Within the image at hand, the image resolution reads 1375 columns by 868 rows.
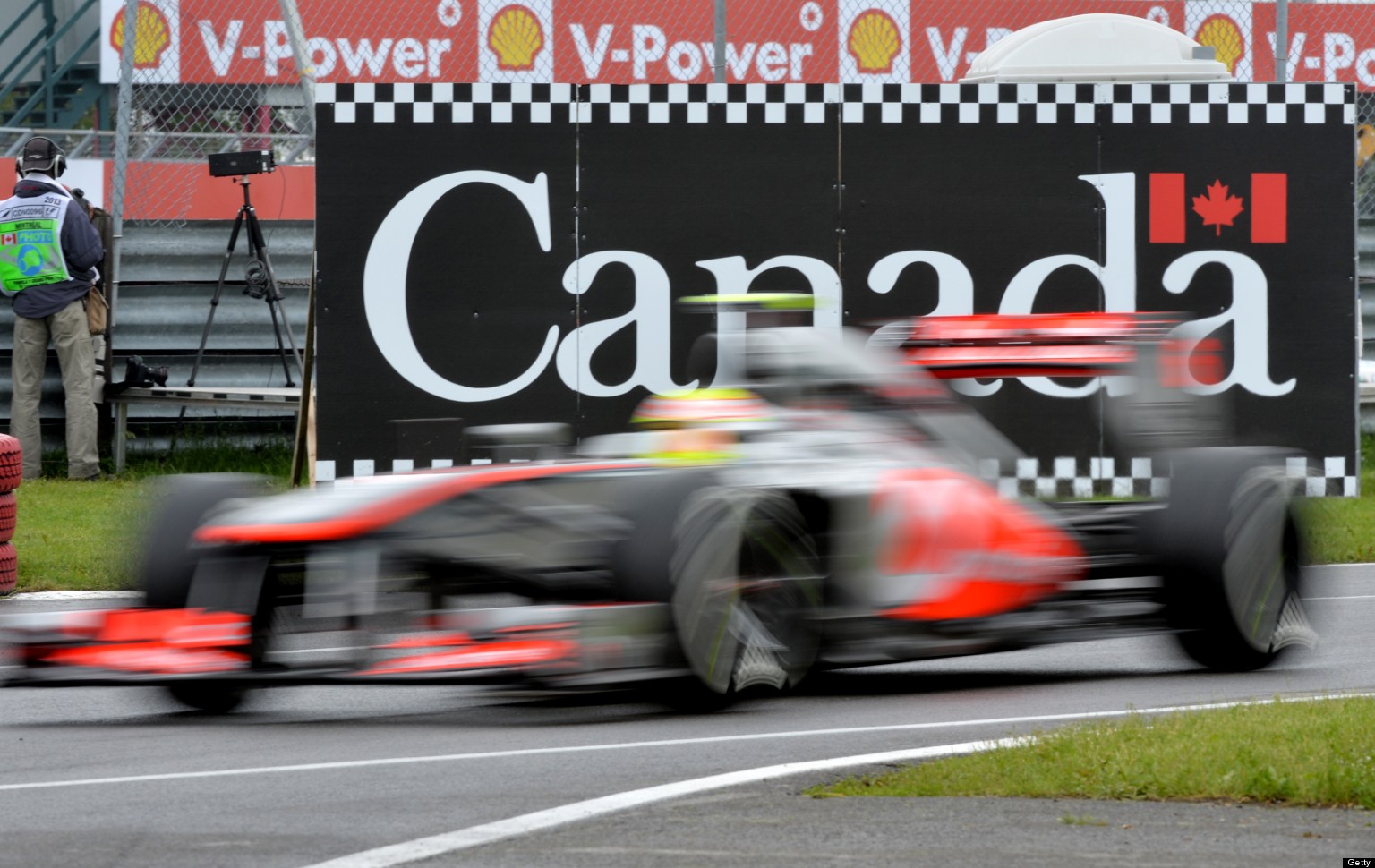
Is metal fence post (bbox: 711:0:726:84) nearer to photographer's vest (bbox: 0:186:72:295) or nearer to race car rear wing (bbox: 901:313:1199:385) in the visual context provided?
photographer's vest (bbox: 0:186:72:295)

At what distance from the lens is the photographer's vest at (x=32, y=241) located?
15.8 m

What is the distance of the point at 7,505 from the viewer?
11.2 metres

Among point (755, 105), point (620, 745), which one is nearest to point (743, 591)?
point (620, 745)

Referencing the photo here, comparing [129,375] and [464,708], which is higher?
[129,375]

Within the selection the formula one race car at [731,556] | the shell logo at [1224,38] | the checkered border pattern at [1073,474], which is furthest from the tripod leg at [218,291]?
the formula one race car at [731,556]

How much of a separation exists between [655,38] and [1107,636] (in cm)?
1093

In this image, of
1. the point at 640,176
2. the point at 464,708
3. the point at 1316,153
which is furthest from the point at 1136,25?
the point at 464,708

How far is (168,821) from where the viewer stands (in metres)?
5.49

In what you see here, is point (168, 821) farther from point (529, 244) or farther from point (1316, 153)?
point (1316, 153)

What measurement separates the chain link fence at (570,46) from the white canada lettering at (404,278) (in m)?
3.28

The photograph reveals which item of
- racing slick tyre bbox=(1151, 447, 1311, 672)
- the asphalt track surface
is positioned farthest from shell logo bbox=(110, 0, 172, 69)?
racing slick tyre bbox=(1151, 447, 1311, 672)

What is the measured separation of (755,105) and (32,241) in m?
5.09

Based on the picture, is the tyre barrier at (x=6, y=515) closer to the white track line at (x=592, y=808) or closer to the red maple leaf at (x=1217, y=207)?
the white track line at (x=592, y=808)

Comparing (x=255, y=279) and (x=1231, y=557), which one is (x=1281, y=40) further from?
(x=1231, y=557)
